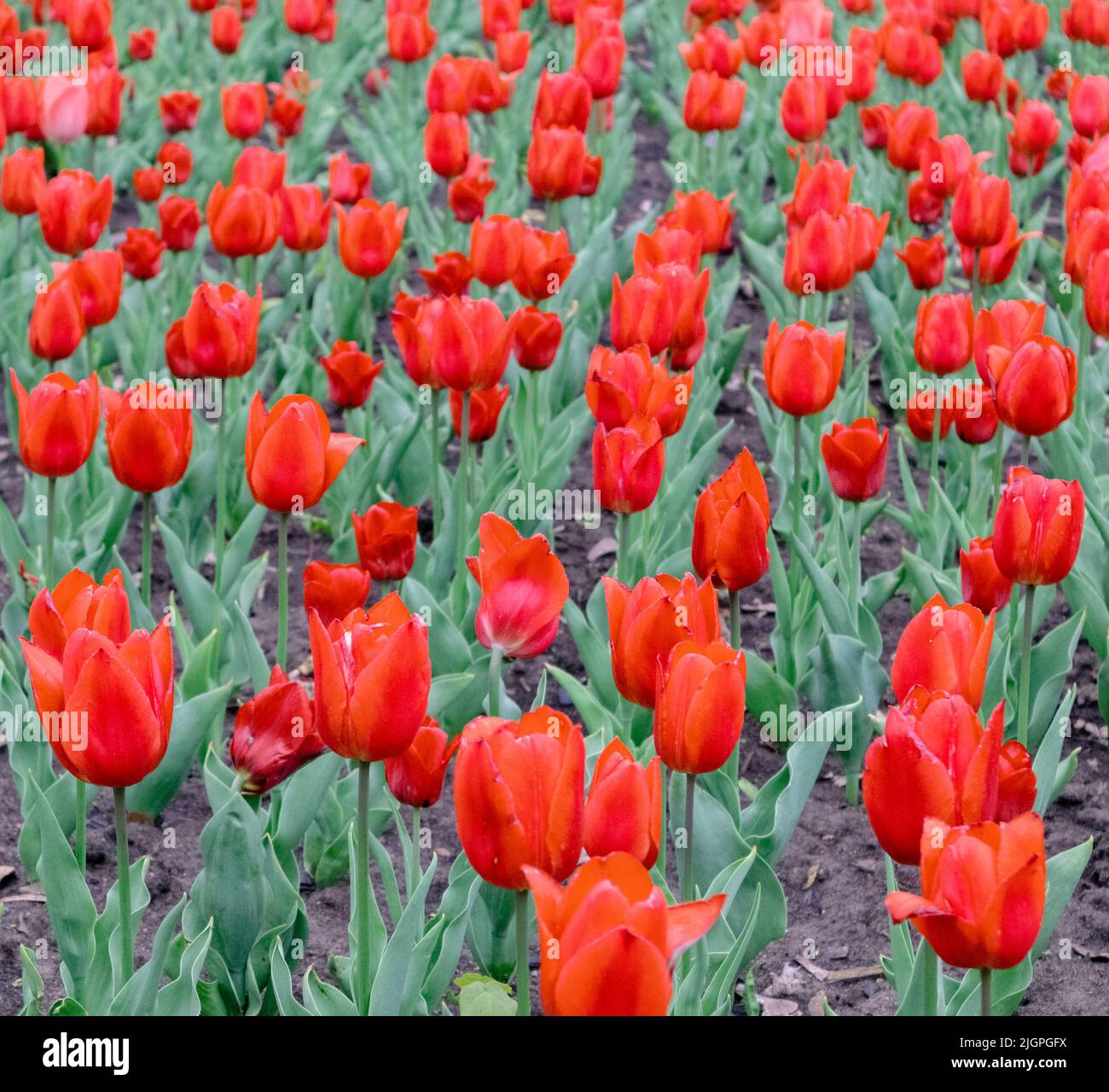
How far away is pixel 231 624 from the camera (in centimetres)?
315

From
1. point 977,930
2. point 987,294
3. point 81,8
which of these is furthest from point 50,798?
point 81,8

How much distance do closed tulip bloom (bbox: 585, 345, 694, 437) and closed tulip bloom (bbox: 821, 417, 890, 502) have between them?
10.5 inches

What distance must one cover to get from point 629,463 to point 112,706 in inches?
39.8

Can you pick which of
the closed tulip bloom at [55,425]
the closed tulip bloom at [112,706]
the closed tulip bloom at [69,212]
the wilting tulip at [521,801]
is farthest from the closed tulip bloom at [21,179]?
the wilting tulip at [521,801]

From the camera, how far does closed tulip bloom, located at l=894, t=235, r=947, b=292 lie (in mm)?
3861

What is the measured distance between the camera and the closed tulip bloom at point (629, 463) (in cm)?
249

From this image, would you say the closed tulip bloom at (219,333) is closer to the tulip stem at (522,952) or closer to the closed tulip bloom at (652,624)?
the closed tulip bloom at (652,624)

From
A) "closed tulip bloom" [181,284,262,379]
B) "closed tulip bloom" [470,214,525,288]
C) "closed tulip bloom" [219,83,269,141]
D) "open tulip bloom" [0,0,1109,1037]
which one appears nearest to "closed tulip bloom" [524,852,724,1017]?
"open tulip bloom" [0,0,1109,1037]

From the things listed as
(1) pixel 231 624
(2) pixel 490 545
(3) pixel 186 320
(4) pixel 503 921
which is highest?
(3) pixel 186 320

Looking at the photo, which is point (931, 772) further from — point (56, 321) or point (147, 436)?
point (56, 321)

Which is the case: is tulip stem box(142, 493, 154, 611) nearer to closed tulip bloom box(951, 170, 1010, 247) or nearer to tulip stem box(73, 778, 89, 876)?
tulip stem box(73, 778, 89, 876)

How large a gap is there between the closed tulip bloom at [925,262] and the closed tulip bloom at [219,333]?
1.64 m

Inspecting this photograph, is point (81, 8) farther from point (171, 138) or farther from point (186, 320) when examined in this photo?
point (186, 320)
